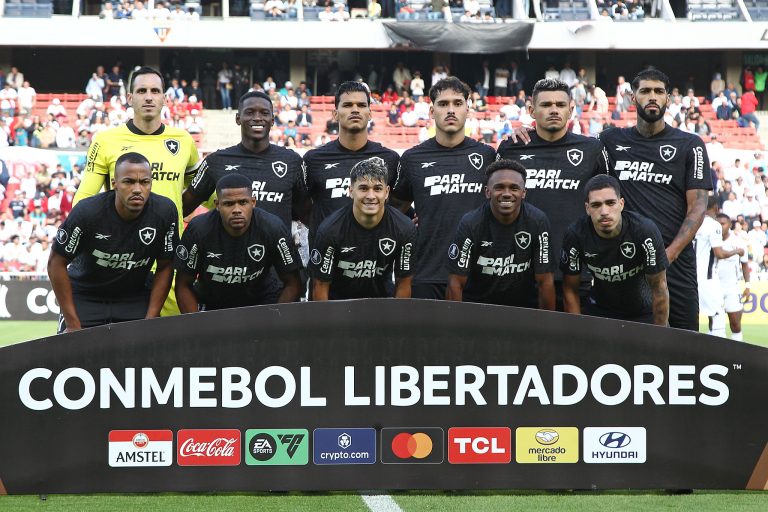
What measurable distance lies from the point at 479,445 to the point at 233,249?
173 centimetres

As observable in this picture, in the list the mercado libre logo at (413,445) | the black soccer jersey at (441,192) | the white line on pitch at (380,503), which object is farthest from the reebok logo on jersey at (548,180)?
the white line on pitch at (380,503)

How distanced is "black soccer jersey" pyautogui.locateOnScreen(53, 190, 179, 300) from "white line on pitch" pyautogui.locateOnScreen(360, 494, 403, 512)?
183 cm

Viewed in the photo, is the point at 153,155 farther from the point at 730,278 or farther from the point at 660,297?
the point at 730,278

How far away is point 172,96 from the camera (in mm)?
29938

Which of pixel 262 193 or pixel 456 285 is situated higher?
pixel 262 193

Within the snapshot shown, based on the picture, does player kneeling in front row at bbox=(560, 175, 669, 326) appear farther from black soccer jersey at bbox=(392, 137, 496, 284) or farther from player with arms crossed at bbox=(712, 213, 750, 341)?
player with arms crossed at bbox=(712, 213, 750, 341)

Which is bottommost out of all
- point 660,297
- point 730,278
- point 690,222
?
point 730,278

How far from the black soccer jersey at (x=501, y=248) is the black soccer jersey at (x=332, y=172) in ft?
2.89

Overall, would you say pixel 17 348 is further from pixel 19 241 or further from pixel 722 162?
pixel 722 162

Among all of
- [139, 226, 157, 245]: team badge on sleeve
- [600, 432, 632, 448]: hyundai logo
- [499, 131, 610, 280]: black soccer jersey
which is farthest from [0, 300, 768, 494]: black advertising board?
[499, 131, 610, 280]: black soccer jersey

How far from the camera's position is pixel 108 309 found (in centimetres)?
617

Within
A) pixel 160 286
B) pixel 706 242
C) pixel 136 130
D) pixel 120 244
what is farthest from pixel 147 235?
pixel 706 242

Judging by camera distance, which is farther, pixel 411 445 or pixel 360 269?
pixel 360 269

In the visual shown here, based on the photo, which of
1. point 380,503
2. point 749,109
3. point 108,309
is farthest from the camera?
point 749,109
